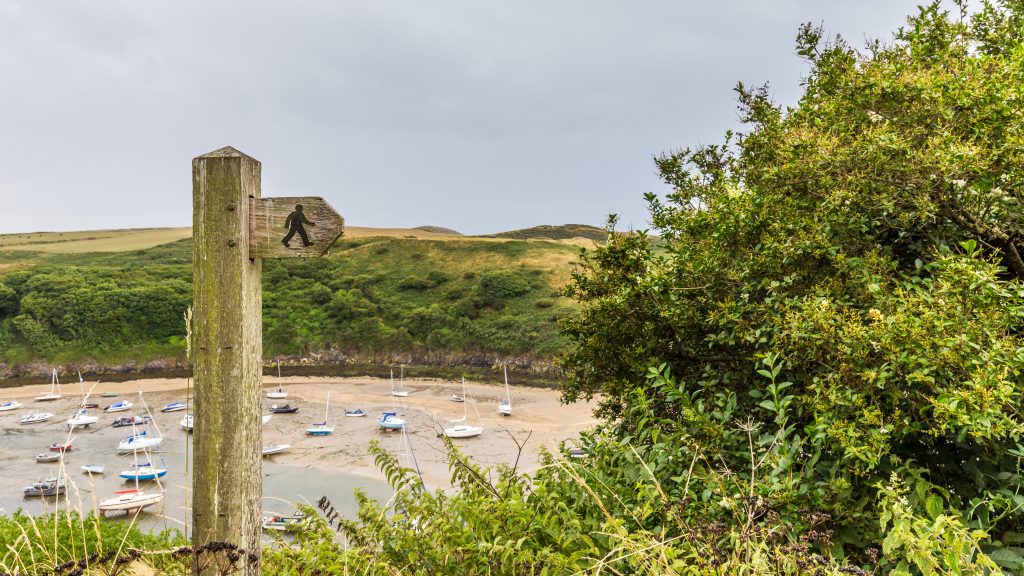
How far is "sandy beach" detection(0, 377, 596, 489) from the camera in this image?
1057 inches

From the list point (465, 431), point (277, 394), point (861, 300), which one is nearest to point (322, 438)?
point (465, 431)

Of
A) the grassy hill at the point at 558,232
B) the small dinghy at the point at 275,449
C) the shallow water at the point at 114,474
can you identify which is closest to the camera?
the shallow water at the point at 114,474

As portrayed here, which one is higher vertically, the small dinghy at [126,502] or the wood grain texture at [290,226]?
the wood grain texture at [290,226]

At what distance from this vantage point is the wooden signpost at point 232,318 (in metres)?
2.40

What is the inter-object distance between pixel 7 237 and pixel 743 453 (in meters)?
130

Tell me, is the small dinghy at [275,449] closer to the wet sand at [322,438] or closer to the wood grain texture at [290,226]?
the wet sand at [322,438]

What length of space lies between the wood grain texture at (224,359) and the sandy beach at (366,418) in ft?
63.9

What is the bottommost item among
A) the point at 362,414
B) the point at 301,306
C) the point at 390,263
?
the point at 362,414

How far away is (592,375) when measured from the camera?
4.95m

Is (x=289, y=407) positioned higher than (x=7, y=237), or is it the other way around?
(x=7, y=237)

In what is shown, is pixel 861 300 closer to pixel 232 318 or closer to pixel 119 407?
pixel 232 318

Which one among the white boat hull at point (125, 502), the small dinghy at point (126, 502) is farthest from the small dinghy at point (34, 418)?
the white boat hull at point (125, 502)

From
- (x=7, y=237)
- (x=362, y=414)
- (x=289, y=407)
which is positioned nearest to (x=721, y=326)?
(x=362, y=414)

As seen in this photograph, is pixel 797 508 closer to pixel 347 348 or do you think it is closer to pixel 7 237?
pixel 347 348
